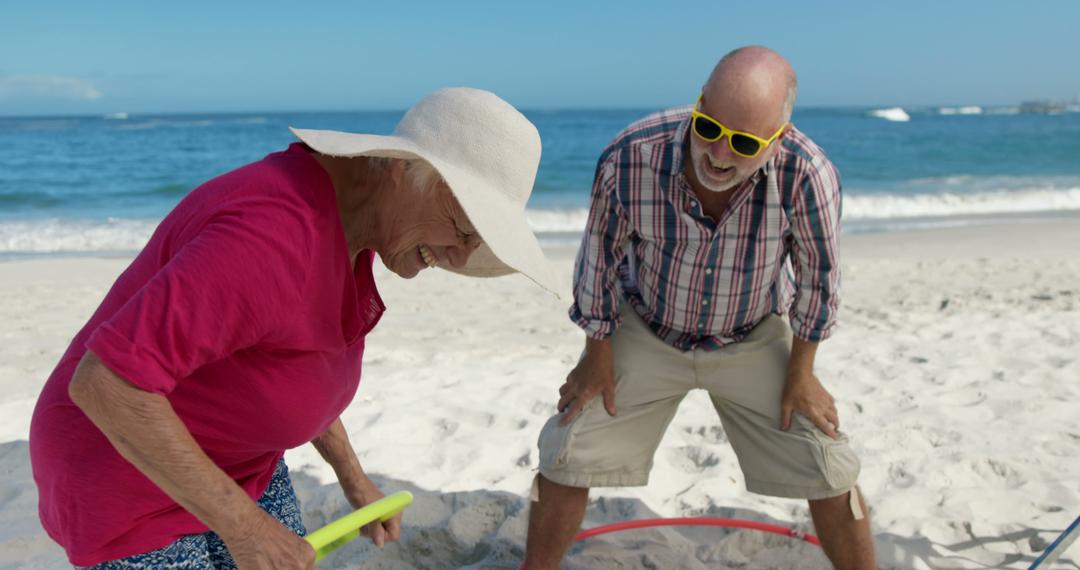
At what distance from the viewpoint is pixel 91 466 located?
5.43 ft

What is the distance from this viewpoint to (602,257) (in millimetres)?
2766

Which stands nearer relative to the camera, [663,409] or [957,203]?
[663,409]

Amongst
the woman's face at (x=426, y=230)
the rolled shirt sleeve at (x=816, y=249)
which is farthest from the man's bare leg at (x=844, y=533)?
the woman's face at (x=426, y=230)

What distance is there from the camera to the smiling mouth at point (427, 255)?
1.91m

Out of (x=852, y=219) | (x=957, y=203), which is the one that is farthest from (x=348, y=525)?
(x=957, y=203)

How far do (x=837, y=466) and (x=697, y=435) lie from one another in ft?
5.24

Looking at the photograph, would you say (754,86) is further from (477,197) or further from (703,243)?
(477,197)

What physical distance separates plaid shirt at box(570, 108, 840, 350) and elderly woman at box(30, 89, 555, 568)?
849mm

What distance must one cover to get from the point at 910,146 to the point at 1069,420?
2696cm

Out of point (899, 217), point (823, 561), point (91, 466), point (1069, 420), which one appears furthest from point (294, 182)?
point (899, 217)

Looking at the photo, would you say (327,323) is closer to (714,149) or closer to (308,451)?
(714,149)

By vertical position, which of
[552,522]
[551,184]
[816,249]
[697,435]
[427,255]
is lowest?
[551,184]

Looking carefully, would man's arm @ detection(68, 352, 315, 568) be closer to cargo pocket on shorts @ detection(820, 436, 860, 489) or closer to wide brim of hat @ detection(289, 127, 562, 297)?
wide brim of hat @ detection(289, 127, 562, 297)

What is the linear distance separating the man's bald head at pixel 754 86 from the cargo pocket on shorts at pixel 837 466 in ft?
3.23
